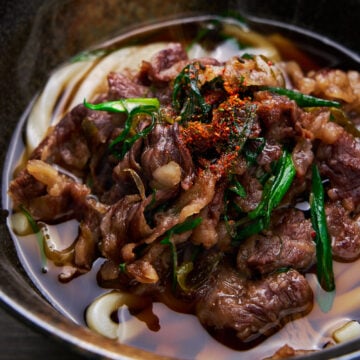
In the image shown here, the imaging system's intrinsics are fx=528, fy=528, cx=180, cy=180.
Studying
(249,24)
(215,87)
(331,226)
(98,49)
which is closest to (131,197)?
(215,87)

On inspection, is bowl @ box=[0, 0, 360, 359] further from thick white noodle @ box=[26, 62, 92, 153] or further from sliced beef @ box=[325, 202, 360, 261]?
sliced beef @ box=[325, 202, 360, 261]

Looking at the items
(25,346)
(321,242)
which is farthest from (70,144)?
(321,242)

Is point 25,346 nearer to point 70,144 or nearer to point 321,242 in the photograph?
point 70,144

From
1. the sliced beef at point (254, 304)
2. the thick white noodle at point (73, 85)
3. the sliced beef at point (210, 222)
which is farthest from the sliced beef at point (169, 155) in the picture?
the thick white noodle at point (73, 85)

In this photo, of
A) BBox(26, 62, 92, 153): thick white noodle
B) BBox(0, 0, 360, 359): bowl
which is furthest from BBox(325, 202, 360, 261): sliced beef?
BBox(26, 62, 92, 153): thick white noodle

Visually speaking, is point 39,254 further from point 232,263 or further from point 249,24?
point 249,24

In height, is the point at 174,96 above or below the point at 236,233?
above
